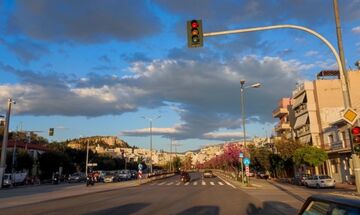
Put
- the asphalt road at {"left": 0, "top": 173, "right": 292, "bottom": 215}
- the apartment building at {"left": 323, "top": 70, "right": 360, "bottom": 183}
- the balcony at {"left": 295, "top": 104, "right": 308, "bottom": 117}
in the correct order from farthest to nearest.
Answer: the balcony at {"left": 295, "top": 104, "right": 308, "bottom": 117} < the apartment building at {"left": 323, "top": 70, "right": 360, "bottom": 183} < the asphalt road at {"left": 0, "top": 173, "right": 292, "bottom": 215}

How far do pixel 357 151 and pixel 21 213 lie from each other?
567 inches

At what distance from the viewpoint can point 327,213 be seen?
14.2 ft

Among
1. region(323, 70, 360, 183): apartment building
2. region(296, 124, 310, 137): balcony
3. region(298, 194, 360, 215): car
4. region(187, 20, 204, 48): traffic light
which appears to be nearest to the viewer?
region(298, 194, 360, 215): car

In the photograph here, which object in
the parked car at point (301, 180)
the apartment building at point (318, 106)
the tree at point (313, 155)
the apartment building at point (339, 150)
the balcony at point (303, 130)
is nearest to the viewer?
the parked car at point (301, 180)

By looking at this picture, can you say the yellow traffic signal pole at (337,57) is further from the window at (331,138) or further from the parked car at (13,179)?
the parked car at (13,179)

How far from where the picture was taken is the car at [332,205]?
3.88m

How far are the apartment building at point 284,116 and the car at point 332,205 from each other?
71785mm

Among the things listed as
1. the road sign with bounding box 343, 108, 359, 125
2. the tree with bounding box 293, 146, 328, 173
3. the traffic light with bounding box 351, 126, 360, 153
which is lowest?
the traffic light with bounding box 351, 126, 360, 153

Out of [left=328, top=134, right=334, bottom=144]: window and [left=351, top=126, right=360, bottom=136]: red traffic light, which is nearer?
[left=351, top=126, right=360, bottom=136]: red traffic light

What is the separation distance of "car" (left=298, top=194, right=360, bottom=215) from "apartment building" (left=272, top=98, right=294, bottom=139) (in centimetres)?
7179

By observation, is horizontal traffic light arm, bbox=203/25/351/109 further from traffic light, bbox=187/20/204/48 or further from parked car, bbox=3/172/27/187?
parked car, bbox=3/172/27/187

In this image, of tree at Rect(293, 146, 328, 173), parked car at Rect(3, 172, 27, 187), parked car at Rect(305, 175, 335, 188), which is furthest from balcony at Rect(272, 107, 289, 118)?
parked car at Rect(3, 172, 27, 187)

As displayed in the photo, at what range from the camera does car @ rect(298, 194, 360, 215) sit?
388 cm

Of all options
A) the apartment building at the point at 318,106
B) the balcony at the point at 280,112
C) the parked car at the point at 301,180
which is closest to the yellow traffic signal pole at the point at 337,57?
the parked car at the point at 301,180
